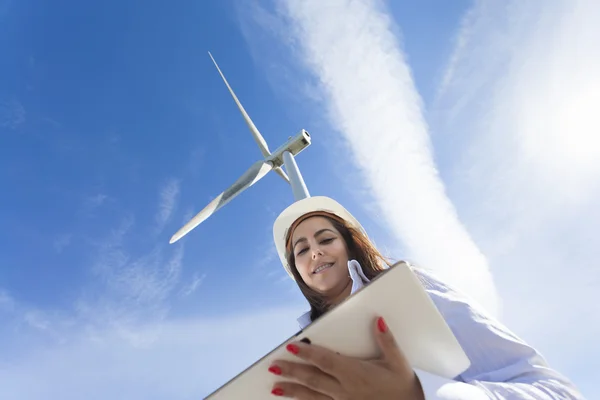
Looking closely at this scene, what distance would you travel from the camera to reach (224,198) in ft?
91.2

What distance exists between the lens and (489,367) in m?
2.71

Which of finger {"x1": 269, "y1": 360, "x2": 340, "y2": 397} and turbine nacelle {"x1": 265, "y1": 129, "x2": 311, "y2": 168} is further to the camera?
turbine nacelle {"x1": 265, "y1": 129, "x2": 311, "y2": 168}

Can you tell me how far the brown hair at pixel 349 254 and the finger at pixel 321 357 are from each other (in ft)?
7.52

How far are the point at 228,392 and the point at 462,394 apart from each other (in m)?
1.38

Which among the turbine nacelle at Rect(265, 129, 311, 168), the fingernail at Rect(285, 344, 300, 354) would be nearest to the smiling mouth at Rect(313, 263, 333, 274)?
the fingernail at Rect(285, 344, 300, 354)

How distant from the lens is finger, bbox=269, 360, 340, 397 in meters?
2.20

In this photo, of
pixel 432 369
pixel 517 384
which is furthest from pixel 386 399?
pixel 517 384

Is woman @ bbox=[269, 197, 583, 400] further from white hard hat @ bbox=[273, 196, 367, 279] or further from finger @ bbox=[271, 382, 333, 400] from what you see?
white hard hat @ bbox=[273, 196, 367, 279]

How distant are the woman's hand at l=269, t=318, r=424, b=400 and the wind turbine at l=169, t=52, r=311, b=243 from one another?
2093 cm

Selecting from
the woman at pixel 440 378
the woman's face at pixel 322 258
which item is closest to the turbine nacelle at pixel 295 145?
the woman's face at pixel 322 258

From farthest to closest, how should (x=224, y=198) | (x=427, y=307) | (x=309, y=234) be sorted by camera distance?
(x=224, y=198) < (x=309, y=234) < (x=427, y=307)

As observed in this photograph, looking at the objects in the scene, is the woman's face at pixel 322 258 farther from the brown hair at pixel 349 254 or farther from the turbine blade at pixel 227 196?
the turbine blade at pixel 227 196

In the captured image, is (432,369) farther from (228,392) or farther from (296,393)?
(228,392)

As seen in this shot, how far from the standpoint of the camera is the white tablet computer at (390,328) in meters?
2.09
